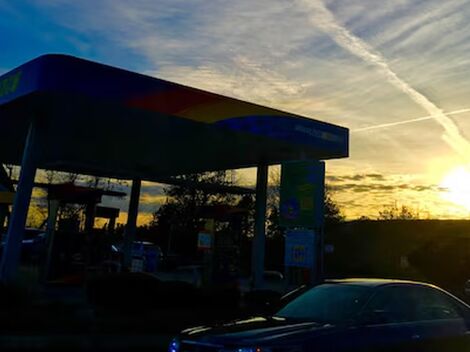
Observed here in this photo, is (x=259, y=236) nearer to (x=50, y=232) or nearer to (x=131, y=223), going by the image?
(x=50, y=232)

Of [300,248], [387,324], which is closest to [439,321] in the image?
[387,324]

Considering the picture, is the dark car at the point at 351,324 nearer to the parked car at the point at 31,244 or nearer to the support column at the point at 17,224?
the support column at the point at 17,224

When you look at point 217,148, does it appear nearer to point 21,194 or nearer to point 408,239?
point 21,194

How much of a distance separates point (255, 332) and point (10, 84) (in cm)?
992

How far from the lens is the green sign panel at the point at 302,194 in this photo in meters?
15.2

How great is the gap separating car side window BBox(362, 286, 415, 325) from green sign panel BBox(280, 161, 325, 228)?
8.28 metres

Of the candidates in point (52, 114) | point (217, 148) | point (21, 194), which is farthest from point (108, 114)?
point (217, 148)

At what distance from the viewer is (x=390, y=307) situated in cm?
652

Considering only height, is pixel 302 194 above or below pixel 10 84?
below

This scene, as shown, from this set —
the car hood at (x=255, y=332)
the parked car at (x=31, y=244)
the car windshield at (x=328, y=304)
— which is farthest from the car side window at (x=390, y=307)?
the parked car at (x=31, y=244)

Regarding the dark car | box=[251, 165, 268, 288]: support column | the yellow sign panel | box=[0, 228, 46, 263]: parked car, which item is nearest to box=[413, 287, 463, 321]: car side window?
the dark car

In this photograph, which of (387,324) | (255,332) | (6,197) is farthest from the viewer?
(6,197)

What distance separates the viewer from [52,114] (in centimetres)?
1405

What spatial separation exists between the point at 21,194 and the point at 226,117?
5.27 m
